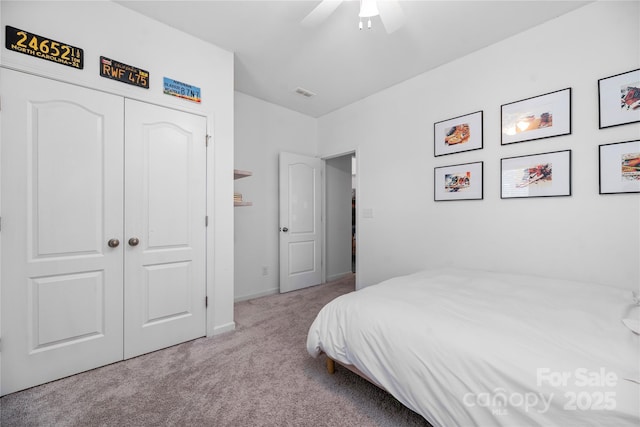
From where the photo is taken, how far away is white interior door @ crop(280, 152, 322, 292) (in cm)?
385

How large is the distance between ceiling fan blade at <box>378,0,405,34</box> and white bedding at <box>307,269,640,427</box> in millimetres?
1827

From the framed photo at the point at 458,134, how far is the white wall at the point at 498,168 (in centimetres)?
6

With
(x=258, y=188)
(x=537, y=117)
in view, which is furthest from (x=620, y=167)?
(x=258, y=188)

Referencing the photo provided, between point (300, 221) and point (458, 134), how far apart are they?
2366 mm

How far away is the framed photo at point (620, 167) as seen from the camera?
1.82 m

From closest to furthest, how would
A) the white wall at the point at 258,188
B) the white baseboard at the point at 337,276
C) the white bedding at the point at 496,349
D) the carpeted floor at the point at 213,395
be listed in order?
1. the white bedding at the point at 496,349
2. the carpeted floor at the point at 213,395
3. the white wall at the point at 258,188
4. the white baseboard at the point at 337,276

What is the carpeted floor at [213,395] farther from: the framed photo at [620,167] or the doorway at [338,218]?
the doorway at [338,218]

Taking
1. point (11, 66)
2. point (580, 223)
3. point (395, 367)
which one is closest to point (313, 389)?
point (395, 367)

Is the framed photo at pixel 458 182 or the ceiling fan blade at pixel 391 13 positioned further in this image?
the framed photo at pixel 458 182

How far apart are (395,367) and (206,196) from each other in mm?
2018

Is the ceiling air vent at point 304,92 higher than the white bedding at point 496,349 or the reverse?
higher

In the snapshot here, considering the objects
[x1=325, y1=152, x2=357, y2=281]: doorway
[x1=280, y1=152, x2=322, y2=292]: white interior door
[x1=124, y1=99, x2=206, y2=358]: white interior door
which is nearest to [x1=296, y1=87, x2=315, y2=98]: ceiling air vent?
[x1=280, y1=152, x2=322, y2=292]: white interior door

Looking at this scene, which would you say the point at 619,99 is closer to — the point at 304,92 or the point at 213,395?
the point at 304,92

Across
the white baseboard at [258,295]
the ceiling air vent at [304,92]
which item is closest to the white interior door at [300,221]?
the white baseboard at [258,295]
